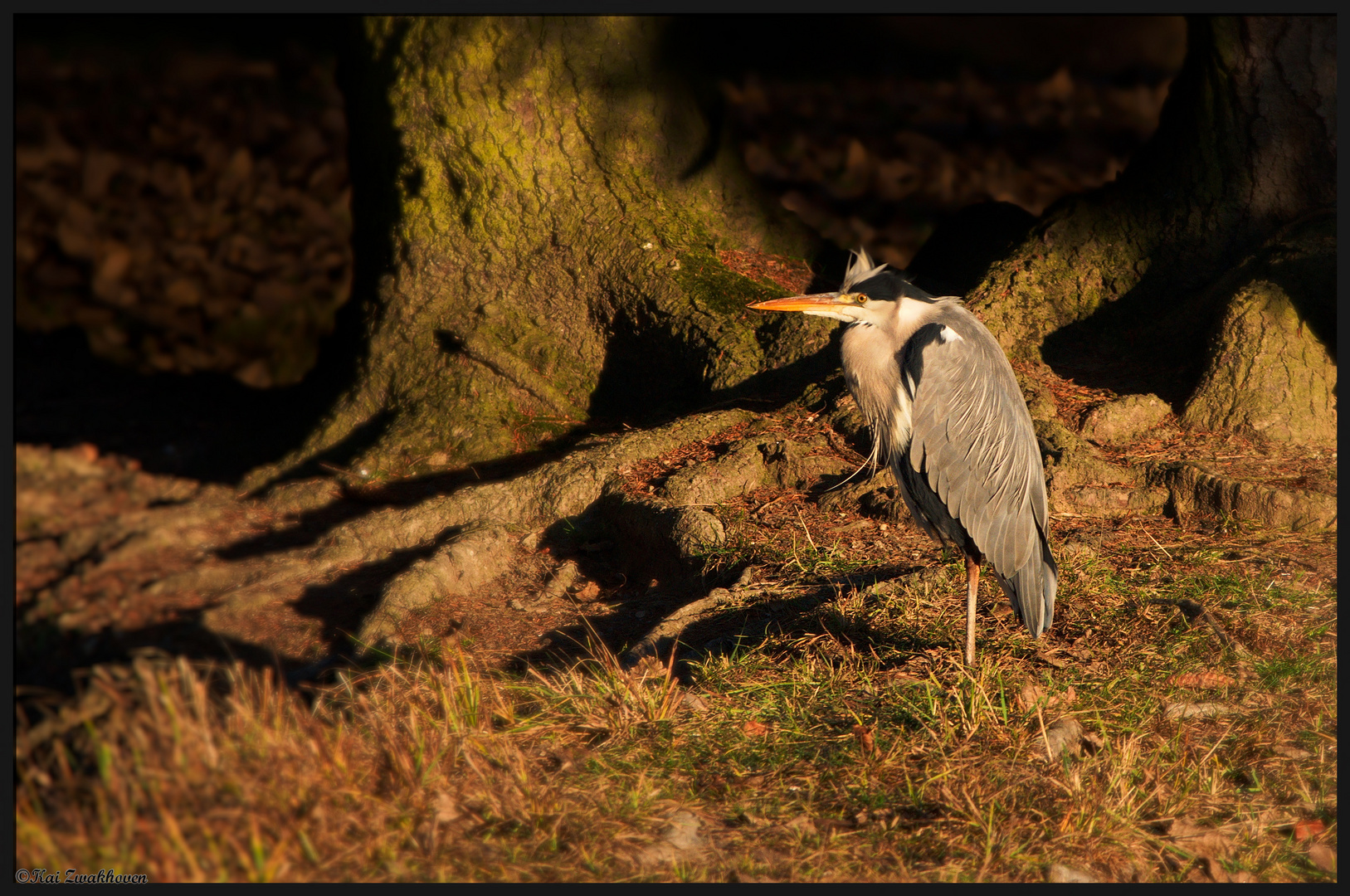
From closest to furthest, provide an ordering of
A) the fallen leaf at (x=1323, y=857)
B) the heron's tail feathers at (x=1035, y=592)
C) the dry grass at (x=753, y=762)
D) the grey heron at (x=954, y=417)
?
the dry grass at (x=753, y=762) → the fallen leaf at (x=1323, y=857) → the heron's tail feathers at (x=1035, y=592) → the grey heron at (x=954, y=417)

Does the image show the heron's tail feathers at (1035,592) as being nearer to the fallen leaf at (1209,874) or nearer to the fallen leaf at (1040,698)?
the fallen leaf at (1040,698)

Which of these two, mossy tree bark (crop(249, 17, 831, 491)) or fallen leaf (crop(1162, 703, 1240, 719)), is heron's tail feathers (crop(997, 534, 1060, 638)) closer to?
fallen leaf (crop(1162, 703, 1240, 719))

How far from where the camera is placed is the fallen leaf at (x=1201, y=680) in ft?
9.48

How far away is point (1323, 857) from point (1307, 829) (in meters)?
0.08

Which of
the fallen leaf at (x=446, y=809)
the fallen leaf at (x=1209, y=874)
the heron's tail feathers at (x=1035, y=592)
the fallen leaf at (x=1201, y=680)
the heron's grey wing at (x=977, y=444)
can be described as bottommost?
the fallen leaf at (x=1209, y=874)

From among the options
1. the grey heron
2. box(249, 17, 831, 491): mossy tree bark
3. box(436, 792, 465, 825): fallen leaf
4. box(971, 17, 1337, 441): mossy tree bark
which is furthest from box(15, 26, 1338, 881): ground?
box(249, 17, 831, 491): mossy tree bark

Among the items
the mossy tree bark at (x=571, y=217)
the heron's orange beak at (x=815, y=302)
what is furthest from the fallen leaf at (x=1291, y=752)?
the mossy tree bark at (x=571, y=217)

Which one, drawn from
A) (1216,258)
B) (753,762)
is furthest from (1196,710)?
(1216,258)

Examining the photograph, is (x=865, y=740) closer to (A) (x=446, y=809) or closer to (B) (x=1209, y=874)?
(B) (x=1209, y=874)

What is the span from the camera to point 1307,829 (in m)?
2.33

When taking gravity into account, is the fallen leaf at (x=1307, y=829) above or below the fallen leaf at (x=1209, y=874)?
above

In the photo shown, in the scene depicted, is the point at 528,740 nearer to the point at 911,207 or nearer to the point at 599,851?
the point at 599,851

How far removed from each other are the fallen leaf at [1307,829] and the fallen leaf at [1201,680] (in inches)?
22.4

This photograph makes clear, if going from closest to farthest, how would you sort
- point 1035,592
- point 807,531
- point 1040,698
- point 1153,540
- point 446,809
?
point 446,809 < point 1040,698 < point 1035,592 < point 1153,540 < point 807,531
